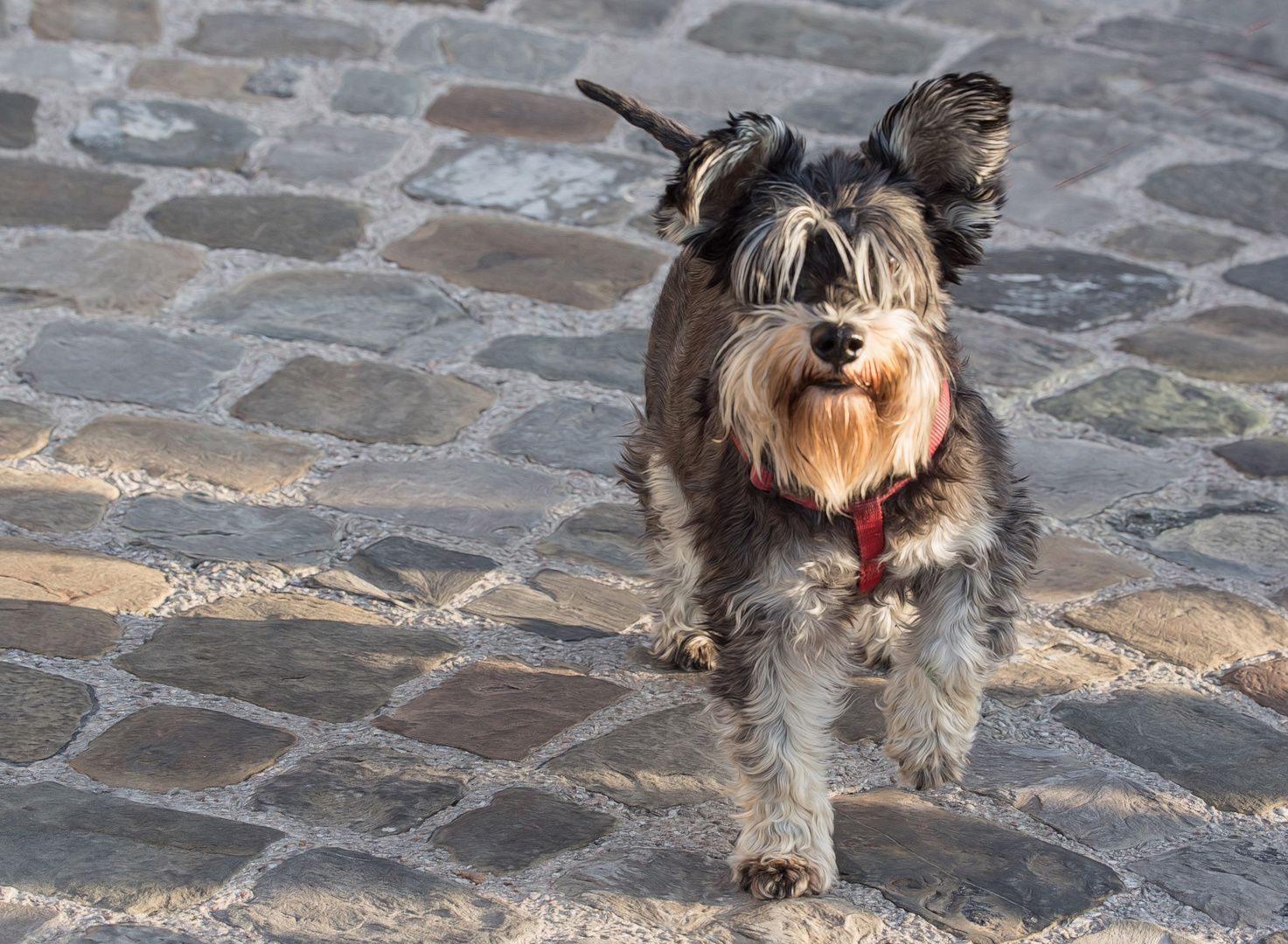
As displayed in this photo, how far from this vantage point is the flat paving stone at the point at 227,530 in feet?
13.0

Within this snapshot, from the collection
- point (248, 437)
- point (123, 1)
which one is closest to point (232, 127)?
point (123, 1)

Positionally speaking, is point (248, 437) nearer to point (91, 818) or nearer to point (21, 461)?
point (21, 461)

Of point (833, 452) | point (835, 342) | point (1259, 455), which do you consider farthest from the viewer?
point (1259, 455)

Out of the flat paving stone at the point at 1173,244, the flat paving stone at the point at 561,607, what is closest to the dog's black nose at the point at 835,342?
the flat paving stone at the point at 561,607

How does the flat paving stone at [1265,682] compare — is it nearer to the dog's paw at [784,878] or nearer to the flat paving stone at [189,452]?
the dog's paw at [784,878]

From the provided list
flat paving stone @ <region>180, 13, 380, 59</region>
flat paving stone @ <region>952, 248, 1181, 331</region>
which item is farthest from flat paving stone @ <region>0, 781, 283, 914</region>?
flat paving stone @ <region>180, 13, 380, 59</region>

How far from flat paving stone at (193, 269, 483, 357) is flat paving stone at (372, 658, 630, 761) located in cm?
188

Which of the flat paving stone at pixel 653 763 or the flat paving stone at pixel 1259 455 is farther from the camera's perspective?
the flat paving stone at pixel 1259 455

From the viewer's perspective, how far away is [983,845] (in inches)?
114

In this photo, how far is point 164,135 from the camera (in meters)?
6.35

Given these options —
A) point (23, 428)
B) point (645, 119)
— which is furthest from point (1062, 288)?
point (23, 428)

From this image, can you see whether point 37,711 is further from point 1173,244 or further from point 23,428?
point 1173,244

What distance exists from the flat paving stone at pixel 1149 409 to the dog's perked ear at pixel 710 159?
2299mm

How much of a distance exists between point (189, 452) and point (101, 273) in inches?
53.7
